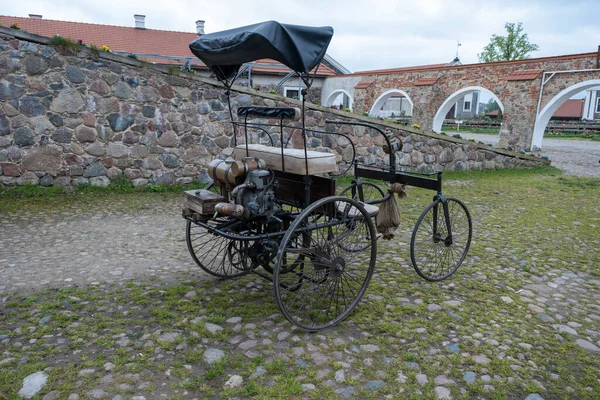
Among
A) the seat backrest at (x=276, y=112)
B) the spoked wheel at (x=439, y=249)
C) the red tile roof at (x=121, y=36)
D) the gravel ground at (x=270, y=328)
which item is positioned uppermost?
the red tile roof at (x=121, y=36)

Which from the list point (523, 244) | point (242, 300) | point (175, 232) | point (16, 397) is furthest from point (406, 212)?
point (16, 397)


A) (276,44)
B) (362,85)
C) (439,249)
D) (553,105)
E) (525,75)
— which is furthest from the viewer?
(362,85)

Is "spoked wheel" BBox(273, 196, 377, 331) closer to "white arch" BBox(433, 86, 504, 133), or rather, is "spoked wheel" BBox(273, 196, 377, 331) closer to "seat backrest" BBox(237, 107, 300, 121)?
"seat backrest" BBox(237, 107, 300, 121)

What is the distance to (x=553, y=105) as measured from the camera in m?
16.5

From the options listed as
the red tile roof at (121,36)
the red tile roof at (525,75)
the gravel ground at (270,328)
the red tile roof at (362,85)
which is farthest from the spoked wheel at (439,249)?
the red tile roof at (362,85)

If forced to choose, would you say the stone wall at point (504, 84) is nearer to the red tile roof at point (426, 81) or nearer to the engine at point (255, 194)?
the red tile roof at point (426, 81)

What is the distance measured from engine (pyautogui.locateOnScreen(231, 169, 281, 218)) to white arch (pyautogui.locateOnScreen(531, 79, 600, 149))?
1627 centimetres

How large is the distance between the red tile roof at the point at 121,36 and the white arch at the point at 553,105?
10.8m

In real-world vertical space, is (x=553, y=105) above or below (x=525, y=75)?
below

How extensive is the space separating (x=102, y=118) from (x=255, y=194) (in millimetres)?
5219

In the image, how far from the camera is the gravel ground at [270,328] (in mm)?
A: 2588

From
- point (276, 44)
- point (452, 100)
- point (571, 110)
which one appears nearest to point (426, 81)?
point (452, 100)

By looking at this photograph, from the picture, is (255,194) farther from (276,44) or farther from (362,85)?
(362,85)

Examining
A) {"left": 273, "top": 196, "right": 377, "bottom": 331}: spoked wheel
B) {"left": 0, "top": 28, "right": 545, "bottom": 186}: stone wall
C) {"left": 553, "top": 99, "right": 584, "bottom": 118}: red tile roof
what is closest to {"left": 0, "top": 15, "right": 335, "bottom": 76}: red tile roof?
{"left": 0, "top": 28, "right": 545, "bottom": 186}: stone wall
